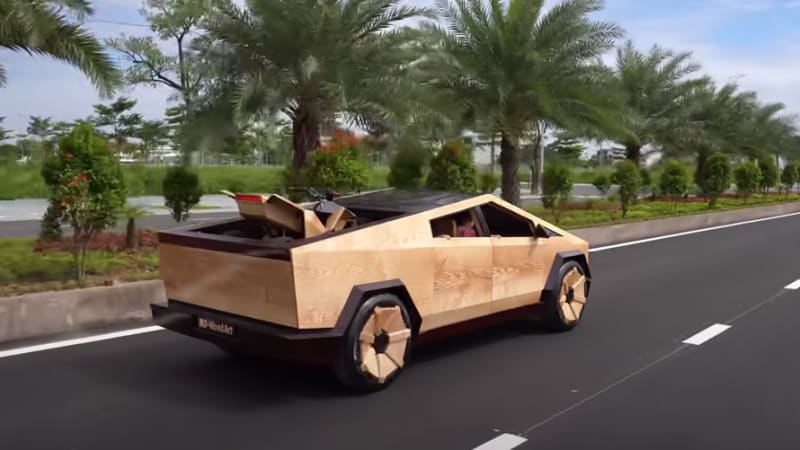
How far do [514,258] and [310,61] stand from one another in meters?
7.99

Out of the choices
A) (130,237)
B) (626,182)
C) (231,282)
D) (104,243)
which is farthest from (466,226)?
(626,182)

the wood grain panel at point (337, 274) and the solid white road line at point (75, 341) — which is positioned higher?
the wood grain panel at point (337, 274)

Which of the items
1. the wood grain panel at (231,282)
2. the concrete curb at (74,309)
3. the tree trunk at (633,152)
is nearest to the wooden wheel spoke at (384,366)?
the wood grain panel at (231,282)

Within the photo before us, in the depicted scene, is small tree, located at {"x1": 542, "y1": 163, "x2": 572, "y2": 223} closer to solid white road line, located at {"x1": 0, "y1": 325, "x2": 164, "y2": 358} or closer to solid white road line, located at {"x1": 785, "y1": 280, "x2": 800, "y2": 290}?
solid white road line, located at {"x1": 785, "y1": 280, "x2": 800, "y2": 290}

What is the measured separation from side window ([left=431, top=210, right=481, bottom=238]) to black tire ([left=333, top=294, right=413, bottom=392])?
942 mm

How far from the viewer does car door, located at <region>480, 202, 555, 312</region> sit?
261 inches

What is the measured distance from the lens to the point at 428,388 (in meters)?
5.64

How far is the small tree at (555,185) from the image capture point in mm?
19375

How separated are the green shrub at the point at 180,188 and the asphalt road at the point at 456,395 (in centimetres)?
639

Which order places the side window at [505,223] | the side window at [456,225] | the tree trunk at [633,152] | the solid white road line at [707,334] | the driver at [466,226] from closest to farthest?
the side window at [456,225] → the driver at [466,226] → the side window at [505,223] → the solid white road line at [707,334] → the tree trunk at [633,152]

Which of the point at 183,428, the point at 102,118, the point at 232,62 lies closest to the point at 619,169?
the point at 232,62

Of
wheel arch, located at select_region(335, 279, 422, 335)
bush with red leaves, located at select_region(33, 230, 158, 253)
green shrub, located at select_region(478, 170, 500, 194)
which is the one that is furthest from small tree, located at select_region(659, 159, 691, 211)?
wheel arch, located at select_region(335, 279, 422, 335)

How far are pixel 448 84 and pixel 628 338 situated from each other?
11289 mm

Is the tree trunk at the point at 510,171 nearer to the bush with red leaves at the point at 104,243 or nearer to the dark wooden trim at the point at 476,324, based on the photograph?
the bush with red leaves at the point at 104,243
